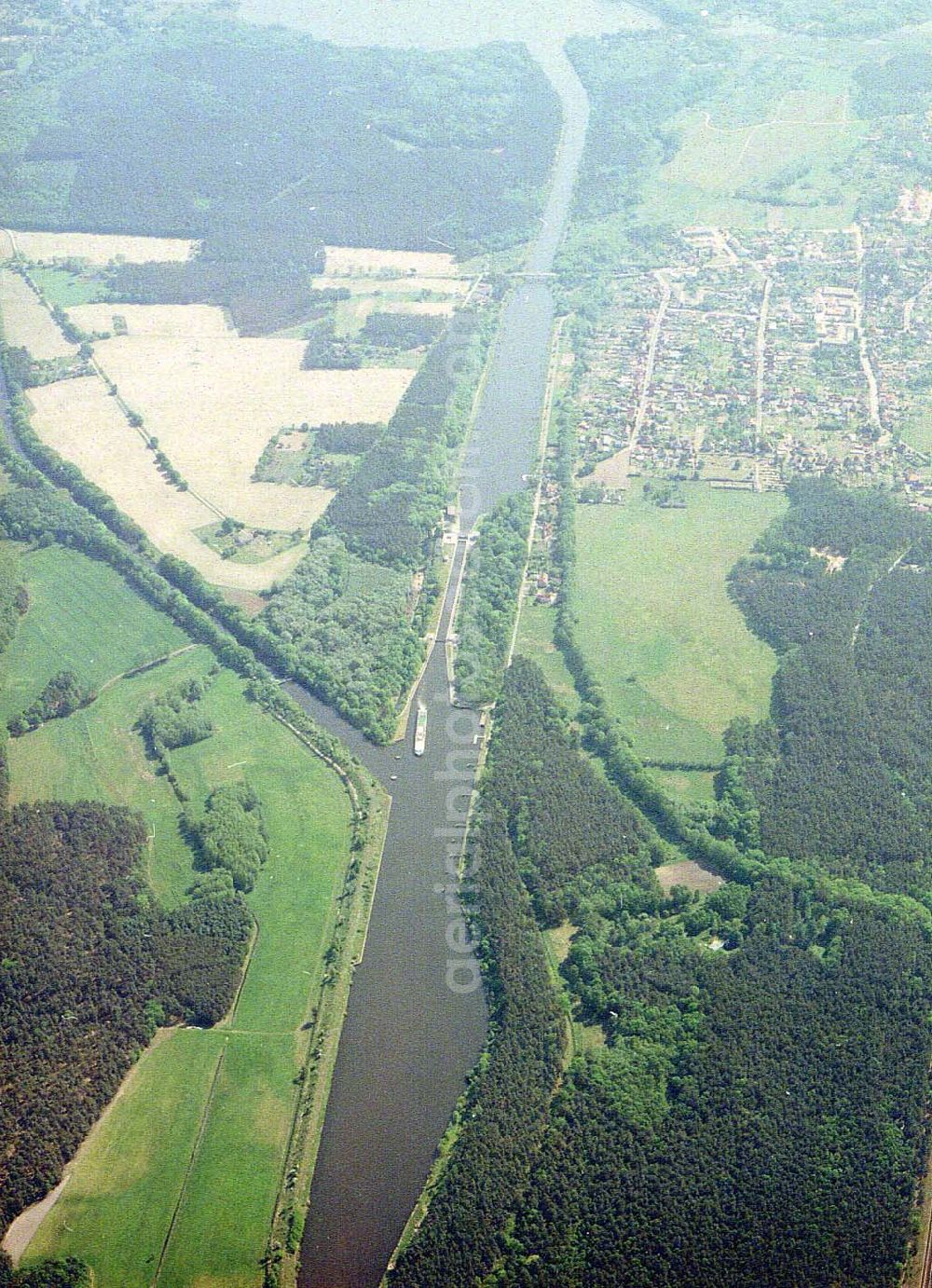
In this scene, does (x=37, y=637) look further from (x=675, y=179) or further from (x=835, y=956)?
(x=675, y=179)

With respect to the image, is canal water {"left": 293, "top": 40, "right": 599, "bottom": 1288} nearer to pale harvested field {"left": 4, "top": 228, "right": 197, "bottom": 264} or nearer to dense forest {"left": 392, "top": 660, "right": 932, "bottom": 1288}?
dense forest {"left": 392, "top": 660, "right": 932, "bottom": 1288}

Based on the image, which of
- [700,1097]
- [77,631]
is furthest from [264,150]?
[700,1097]

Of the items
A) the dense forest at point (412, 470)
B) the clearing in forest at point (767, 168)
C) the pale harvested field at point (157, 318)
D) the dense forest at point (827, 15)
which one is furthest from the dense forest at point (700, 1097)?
the dense forest at point (827, 15)

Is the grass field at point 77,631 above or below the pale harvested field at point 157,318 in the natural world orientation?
below

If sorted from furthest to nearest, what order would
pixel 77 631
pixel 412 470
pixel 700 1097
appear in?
pixel 412 470 → pixel 77 631 → pixel 700 1097

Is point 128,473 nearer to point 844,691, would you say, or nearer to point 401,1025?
point 844,691

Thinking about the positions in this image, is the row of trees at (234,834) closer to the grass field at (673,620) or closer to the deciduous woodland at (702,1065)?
the deciduous woodland at (702,1065)
